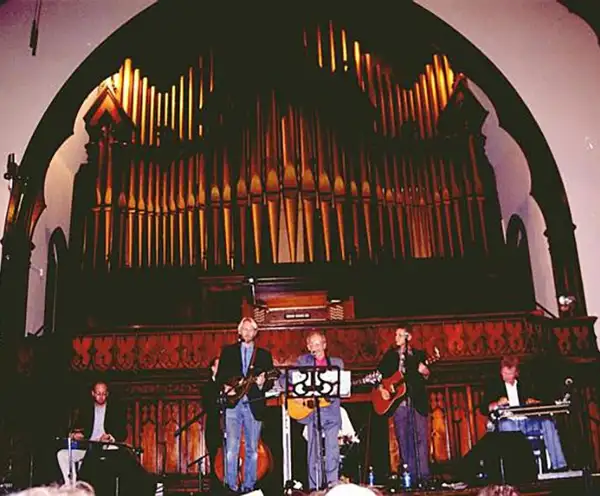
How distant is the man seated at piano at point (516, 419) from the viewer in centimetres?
804

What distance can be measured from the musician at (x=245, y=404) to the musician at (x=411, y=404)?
1.28 metres

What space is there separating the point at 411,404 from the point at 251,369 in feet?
5.45

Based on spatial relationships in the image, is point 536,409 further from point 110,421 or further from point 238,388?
point 110,421

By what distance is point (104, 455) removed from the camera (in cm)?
722

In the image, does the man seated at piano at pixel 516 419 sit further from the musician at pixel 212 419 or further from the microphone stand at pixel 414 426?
the musician at pixel 212 419

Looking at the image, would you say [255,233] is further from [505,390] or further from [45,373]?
[505,390]

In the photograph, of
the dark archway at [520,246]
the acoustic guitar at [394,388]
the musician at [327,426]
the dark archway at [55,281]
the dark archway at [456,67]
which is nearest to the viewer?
the musician at [327,426]

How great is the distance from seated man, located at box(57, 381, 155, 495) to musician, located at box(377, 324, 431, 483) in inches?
96.7

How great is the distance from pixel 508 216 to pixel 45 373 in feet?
23.5

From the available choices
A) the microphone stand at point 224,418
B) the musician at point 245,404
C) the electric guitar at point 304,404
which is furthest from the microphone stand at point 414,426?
the microphone stand at point 224,418

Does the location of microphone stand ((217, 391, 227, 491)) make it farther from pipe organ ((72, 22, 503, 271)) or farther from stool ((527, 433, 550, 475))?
pipe organ ((72, 22, 503, 271))

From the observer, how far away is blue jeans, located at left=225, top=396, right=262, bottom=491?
24.0ft

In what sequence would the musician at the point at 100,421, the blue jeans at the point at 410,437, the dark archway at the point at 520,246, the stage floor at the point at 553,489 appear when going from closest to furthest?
the stage floor at the point at 553,489 → the blue jeans at the point at 410,437 → the musician at the point at 100,421 → the dark archway at the point at 520,246

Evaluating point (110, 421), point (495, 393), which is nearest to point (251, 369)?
point (110, 421)
